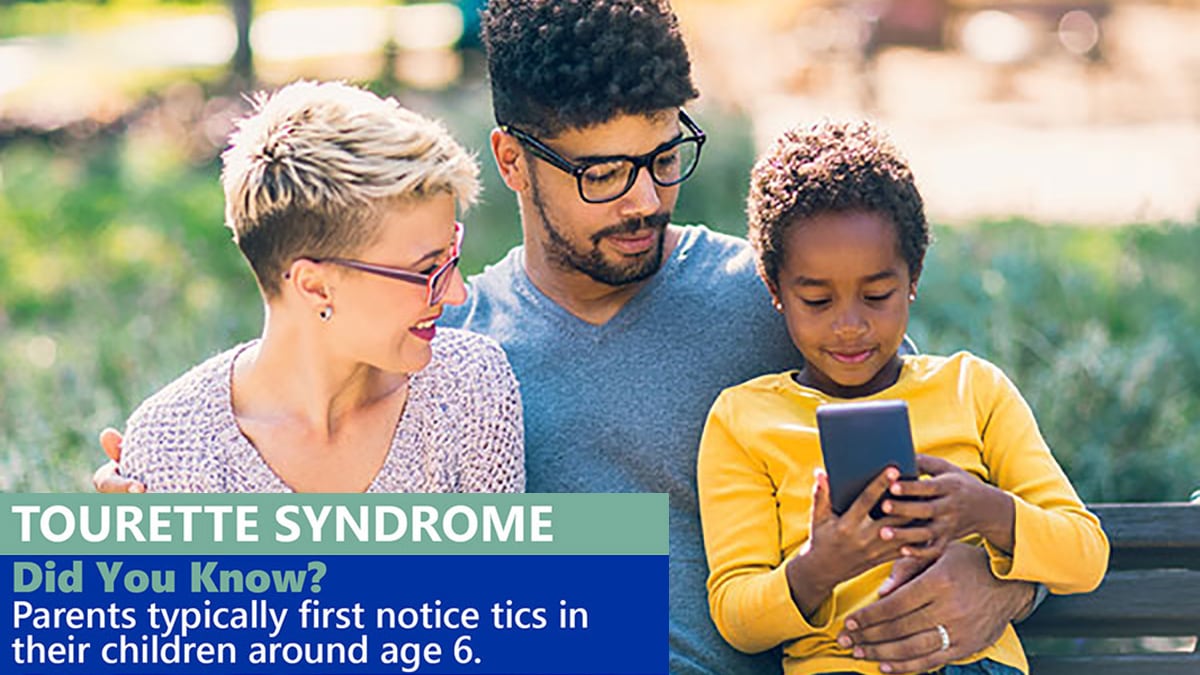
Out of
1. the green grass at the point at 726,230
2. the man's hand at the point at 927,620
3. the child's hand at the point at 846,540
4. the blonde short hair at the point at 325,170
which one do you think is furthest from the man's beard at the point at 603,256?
the green grass at the point at 726,230

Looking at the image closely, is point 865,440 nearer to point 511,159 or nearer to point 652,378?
point 652,378

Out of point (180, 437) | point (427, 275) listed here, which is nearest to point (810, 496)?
point (427, 275)

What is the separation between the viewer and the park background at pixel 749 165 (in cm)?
470

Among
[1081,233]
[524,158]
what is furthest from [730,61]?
[524,158]

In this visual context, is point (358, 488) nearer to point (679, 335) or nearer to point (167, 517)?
point (167, 517)

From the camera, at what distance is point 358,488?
2.94 metres

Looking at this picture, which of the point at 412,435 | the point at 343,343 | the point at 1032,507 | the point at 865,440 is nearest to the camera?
the point at 865,440

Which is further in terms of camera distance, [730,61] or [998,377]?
[730,61]

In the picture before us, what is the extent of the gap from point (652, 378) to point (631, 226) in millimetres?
278

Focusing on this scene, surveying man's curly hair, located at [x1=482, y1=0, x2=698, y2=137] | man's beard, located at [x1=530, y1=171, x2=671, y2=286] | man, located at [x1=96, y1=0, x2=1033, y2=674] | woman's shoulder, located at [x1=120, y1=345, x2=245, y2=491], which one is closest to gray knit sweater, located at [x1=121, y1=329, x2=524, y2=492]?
woman's shoulder, located at [x1=120, y1=345, x2=245, y2=491]

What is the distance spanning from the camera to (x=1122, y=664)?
3.16 meters

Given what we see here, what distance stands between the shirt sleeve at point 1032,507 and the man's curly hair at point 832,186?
0.26 meters

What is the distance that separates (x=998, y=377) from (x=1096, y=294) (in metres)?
2.69

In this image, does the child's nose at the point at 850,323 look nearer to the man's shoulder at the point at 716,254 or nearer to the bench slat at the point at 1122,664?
the man's shoulder at the point at 716,254
